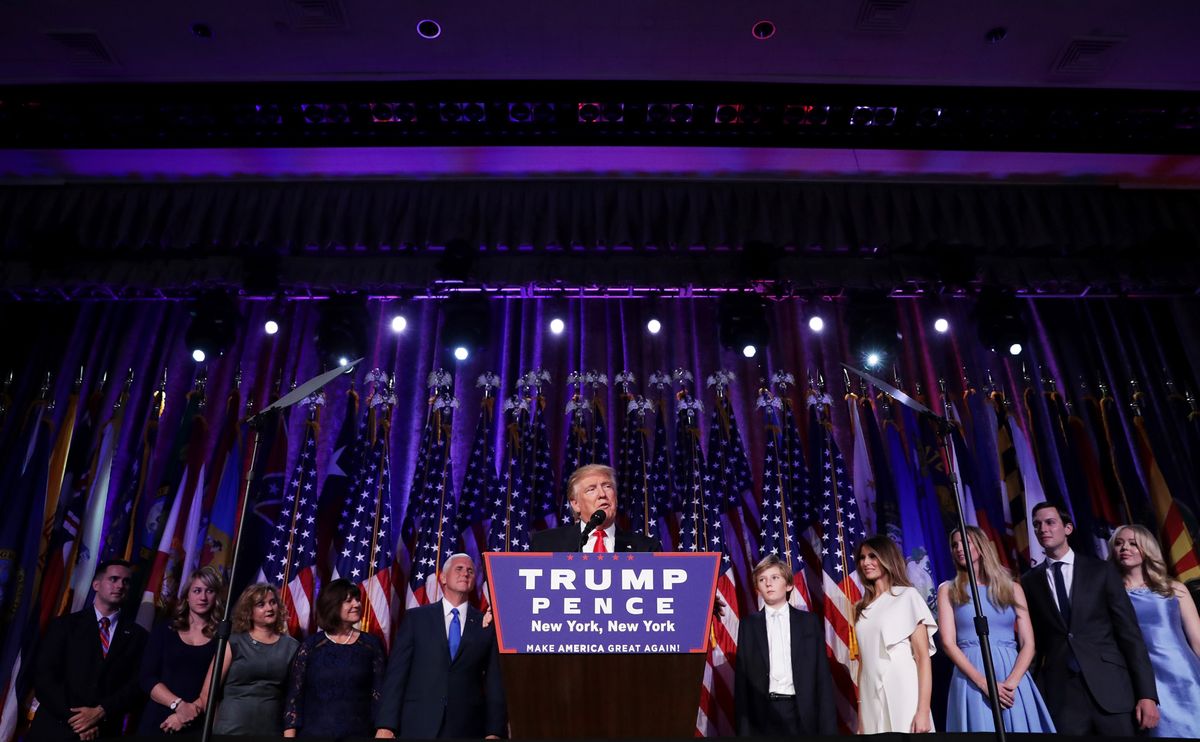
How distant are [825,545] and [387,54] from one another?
436 centimetres

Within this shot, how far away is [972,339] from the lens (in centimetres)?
700

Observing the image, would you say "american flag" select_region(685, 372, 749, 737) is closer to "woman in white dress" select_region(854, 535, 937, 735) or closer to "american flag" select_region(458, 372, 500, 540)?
"woman in white dress" select_region(854, 535, 937, 735)

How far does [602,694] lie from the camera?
2559 millimetres

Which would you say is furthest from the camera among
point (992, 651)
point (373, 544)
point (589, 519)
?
point (373, 544)

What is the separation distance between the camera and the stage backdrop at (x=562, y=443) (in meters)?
5.93

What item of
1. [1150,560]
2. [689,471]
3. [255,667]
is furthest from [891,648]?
[255,667]

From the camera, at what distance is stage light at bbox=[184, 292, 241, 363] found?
6.00m

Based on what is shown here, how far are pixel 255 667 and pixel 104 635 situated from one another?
4.19 feet

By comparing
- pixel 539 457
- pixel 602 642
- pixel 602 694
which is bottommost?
pixel 602 694

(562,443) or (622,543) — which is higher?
(562,443)

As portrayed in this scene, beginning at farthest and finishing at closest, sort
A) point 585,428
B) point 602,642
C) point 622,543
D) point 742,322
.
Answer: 1. point 585,428
2. point 742,322
3. point 622,543
4. point 602,642

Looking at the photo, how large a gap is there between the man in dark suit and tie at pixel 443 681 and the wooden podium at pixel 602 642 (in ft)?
6.67

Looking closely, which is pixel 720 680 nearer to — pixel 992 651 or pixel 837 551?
pixel 837 551

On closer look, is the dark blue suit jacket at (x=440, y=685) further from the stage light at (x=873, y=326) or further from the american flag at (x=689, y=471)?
the stage light at (x=873, y=326)
